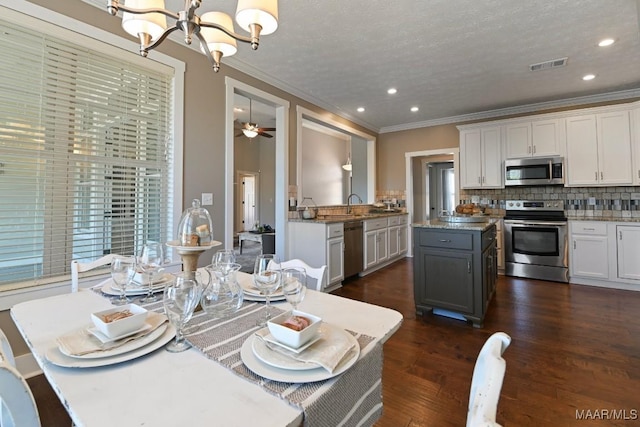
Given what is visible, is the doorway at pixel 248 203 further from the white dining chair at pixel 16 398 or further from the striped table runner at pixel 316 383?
the white dining chair at pixel 16 398

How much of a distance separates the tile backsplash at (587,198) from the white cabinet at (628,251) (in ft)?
2.02

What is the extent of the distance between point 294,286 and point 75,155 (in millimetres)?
2125

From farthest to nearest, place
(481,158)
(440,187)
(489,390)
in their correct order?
(440,187) < (481,158) < (489,390)

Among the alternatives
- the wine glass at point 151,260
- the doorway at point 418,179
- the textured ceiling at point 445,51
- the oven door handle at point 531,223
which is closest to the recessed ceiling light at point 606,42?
the textured ceiling at point 445,51

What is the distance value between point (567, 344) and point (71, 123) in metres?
4.15

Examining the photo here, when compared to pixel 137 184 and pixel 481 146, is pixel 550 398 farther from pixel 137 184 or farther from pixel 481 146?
pixel 481 146

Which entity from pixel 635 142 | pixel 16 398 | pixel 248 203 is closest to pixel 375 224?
pixel 635 142

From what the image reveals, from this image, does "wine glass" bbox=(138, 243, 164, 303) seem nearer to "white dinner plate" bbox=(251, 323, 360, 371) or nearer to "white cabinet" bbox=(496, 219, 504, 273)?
"white dinner plate" bbox=(251, 323, 360, 371)

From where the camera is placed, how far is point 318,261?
12.1 ft

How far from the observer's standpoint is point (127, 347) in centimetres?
87

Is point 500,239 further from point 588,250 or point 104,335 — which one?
point 104,335

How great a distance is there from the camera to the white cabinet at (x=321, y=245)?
367 centimetres

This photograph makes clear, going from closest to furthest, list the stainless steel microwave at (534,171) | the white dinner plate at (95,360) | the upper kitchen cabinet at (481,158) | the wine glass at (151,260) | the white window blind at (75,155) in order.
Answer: the white dinner plate at (95,360)
the wine glass at (151,260)
the white window blind at (75,155)
the stainless steel microwave at (534,171)
the upper kitchen cabinet at (481,158)
